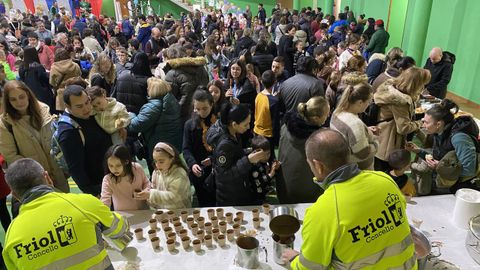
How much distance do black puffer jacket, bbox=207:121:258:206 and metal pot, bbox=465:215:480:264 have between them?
1.48 meters

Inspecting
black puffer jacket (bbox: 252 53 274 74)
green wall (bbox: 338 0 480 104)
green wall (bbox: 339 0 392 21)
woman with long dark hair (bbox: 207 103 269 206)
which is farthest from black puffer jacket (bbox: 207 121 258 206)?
green wall (bbox: 339 0 392 21)

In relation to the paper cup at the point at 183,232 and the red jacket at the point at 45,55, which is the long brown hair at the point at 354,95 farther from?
the red jacket at the point at 45,55

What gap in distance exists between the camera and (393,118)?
11.4ft

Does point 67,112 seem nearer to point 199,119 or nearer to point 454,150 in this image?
point 199,119

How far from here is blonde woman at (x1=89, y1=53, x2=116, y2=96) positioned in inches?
178

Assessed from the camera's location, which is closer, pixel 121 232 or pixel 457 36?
pixel 121 232

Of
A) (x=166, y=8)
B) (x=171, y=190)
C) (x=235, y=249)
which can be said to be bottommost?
(x=235, y=249)

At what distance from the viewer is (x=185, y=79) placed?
4.39 metres

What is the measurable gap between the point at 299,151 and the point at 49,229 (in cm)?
179

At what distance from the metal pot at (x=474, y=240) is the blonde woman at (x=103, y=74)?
4.11 metres

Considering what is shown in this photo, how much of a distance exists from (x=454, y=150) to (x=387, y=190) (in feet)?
6.23

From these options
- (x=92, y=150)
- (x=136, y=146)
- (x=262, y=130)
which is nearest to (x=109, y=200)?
(x=92, y=150)

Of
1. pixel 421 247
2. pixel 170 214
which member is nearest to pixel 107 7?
pixel 170 214

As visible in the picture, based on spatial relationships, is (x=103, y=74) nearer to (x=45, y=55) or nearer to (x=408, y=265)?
(x=45, y=55)
